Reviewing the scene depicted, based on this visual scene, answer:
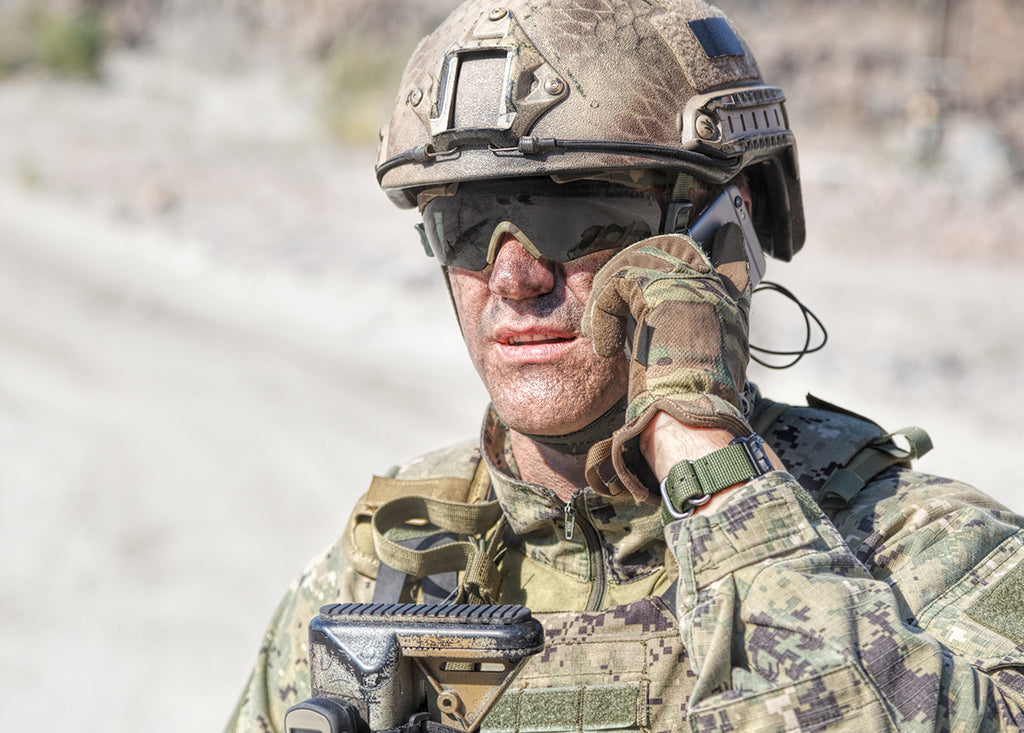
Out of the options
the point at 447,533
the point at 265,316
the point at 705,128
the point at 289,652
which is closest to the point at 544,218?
the point at 705,128

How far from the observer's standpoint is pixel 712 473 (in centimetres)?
189

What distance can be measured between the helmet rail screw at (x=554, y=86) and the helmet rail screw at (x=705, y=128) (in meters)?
0.32

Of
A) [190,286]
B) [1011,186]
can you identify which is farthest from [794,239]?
[1011,186]

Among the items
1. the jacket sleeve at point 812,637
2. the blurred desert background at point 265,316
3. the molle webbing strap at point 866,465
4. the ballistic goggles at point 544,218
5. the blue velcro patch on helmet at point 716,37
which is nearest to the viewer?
the jacket sleeve at point 812,637

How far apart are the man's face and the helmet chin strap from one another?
27 millimetres

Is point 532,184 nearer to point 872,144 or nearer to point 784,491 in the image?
point 784,491

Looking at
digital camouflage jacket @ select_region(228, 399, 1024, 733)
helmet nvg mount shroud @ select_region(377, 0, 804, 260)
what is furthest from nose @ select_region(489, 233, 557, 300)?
digital camouflage jacket @ select_region(228, 399, 1024, 733)

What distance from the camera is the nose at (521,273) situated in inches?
99.1

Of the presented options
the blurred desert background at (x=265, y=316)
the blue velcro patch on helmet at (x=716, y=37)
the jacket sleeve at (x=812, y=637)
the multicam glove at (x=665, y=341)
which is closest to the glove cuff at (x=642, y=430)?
the multicam glove at (x=665, y=341)

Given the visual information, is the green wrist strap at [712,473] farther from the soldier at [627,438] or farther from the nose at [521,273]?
the nose at [521,273]

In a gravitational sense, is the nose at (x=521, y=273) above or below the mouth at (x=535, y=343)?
above

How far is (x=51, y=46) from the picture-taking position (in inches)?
965

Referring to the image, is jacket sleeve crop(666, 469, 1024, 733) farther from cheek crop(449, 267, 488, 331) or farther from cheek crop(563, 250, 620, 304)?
cheek crop(449, 267, 488, 331)

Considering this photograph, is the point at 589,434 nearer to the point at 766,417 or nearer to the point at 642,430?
the point at 766,417
